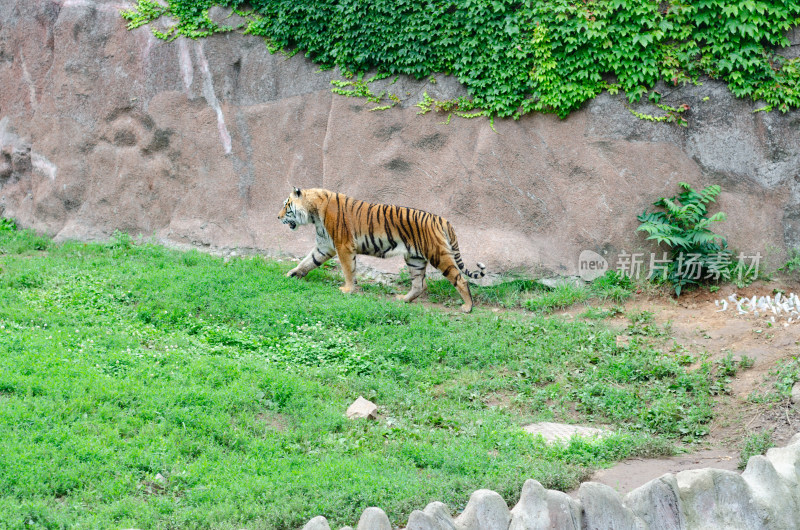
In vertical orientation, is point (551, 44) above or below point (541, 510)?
above

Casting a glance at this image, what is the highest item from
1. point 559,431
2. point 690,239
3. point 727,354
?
point 690,239

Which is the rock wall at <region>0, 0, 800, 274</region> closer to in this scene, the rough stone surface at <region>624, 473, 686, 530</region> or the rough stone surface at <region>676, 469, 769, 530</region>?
the rough stone surface at <region>676, 469, 769, 530</region>

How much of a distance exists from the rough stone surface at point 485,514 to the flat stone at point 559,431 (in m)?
1.94

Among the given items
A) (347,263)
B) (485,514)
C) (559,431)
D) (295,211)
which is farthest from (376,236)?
(485,514)

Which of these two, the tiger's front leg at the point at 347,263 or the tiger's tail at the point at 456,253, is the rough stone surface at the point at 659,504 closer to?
the tiger's tail at the point at 456,253

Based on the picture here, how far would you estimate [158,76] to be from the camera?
39.0 ft

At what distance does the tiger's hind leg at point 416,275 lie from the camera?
955cm

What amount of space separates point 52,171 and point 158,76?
2300 millimetres

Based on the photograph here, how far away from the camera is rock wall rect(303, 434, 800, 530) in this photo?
380 centimetres

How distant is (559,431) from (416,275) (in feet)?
13.0

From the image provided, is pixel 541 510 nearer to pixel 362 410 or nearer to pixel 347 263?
pixel 362 410

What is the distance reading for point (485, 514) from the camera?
3816 millimetres

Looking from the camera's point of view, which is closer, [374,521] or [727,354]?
[374,521]

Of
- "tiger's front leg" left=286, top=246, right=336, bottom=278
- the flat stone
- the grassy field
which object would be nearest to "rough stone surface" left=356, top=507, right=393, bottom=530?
the grassy field
